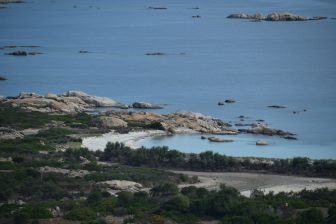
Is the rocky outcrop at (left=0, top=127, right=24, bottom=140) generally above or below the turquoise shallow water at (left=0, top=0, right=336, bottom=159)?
below

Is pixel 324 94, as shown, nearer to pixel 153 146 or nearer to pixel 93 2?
pixel 153 146

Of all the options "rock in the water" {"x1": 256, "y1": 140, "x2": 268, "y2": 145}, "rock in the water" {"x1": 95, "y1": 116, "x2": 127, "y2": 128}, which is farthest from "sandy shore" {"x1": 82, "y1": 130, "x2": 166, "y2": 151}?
"rock in the water" {"x1": 256, "y1": 140, "x2": 268, "y2": 145}

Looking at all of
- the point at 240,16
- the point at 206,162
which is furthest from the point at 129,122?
the point at 240,16

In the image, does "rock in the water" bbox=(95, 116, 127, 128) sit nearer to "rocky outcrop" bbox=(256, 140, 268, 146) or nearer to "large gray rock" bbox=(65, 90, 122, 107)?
"rocky outcrop" bbox=(256, 140, 268, 146)

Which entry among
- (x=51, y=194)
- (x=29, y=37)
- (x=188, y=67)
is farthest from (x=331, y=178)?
(x=29, y=37)

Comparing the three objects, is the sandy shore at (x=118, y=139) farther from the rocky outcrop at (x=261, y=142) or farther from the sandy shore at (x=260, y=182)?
the sandy shore at (x=260, y=182)

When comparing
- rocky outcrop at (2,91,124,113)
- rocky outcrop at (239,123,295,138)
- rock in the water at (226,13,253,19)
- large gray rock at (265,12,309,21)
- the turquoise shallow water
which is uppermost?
rock in the water at (226,13,253,19)
